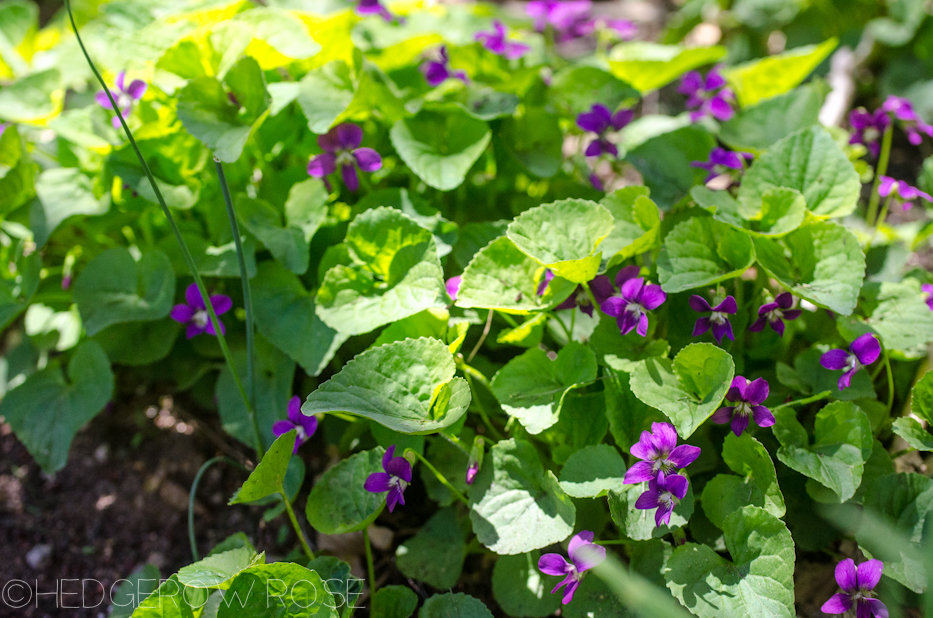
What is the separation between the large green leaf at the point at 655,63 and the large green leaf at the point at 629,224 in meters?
0.74

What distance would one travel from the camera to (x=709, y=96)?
6.70 feet

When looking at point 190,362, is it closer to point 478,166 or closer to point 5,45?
point 478,166

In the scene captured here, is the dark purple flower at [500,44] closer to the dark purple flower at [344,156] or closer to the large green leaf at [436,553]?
the dark purple flower at [344,156]

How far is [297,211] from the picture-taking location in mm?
1653

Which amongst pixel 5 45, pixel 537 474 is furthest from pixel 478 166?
pixel 5 45

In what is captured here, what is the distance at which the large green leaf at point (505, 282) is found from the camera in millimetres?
1383

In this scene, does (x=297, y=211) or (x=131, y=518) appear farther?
(x=131, y=518)

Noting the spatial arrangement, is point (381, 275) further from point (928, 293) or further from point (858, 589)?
point (928, 293)

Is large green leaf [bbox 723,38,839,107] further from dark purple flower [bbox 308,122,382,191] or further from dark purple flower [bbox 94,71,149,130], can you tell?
dark purple flower [bbox 94,71,149,130]

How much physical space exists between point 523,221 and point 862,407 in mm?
860

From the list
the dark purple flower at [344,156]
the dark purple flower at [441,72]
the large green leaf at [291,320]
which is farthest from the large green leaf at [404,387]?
the dark purple flower at [441,72]

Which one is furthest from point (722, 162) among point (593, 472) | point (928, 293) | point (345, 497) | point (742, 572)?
point (345, 497)

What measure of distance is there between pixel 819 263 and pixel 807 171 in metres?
0.26

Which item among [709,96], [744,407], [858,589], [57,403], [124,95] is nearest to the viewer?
[858,589]
